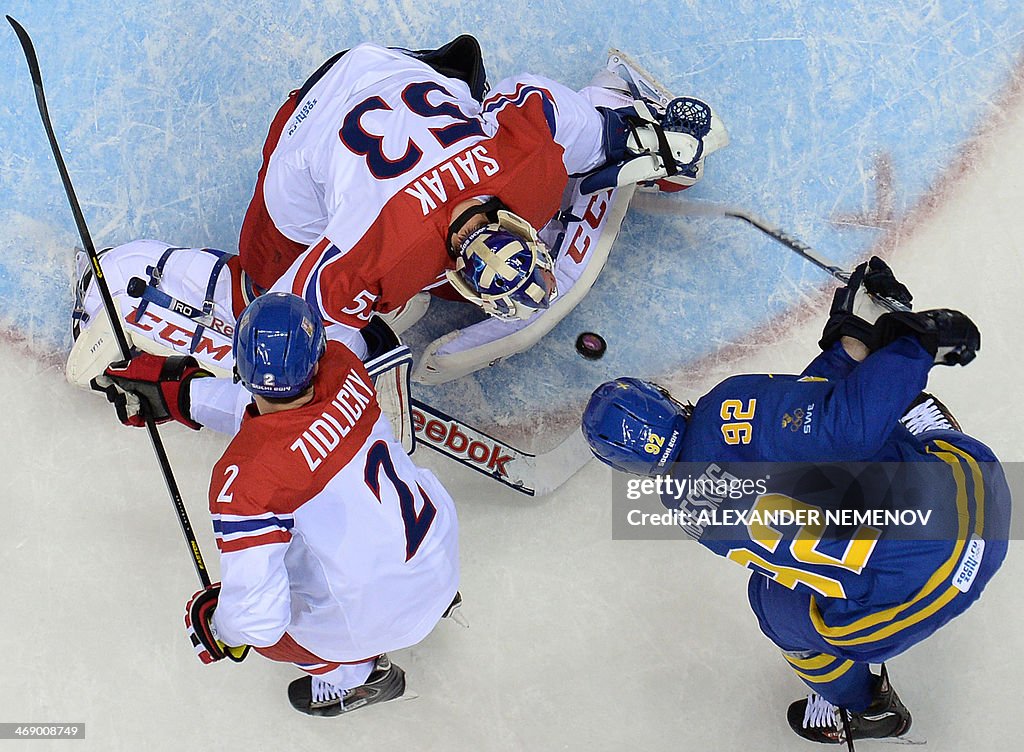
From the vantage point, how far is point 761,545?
2365mm

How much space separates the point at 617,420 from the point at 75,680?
2.35 metres

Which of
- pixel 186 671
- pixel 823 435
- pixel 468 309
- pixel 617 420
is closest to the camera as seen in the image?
pixel 823 435

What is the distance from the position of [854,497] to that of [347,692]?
181 cm

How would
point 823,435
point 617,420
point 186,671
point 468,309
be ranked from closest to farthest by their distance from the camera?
point 823,435, point 617,420, point 186,671, point 468,309

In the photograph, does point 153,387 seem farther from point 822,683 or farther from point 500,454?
point 822,683

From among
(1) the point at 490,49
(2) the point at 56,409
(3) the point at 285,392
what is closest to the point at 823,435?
(3) the point at 285,392

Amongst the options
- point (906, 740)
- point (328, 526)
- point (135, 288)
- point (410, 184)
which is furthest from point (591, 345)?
point (906, 740)

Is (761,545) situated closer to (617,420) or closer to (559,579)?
(617,420)

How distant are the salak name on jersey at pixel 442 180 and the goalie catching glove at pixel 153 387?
85 cm

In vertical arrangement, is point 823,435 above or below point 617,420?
above

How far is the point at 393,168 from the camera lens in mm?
2564

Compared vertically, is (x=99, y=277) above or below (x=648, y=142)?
below

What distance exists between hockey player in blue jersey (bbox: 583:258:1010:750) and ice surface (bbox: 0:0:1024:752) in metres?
0.94

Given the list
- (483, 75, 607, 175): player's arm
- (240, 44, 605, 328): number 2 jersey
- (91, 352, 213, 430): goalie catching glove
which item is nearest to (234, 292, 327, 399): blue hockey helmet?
(240, 44, 605, 328): number 2 jersey
